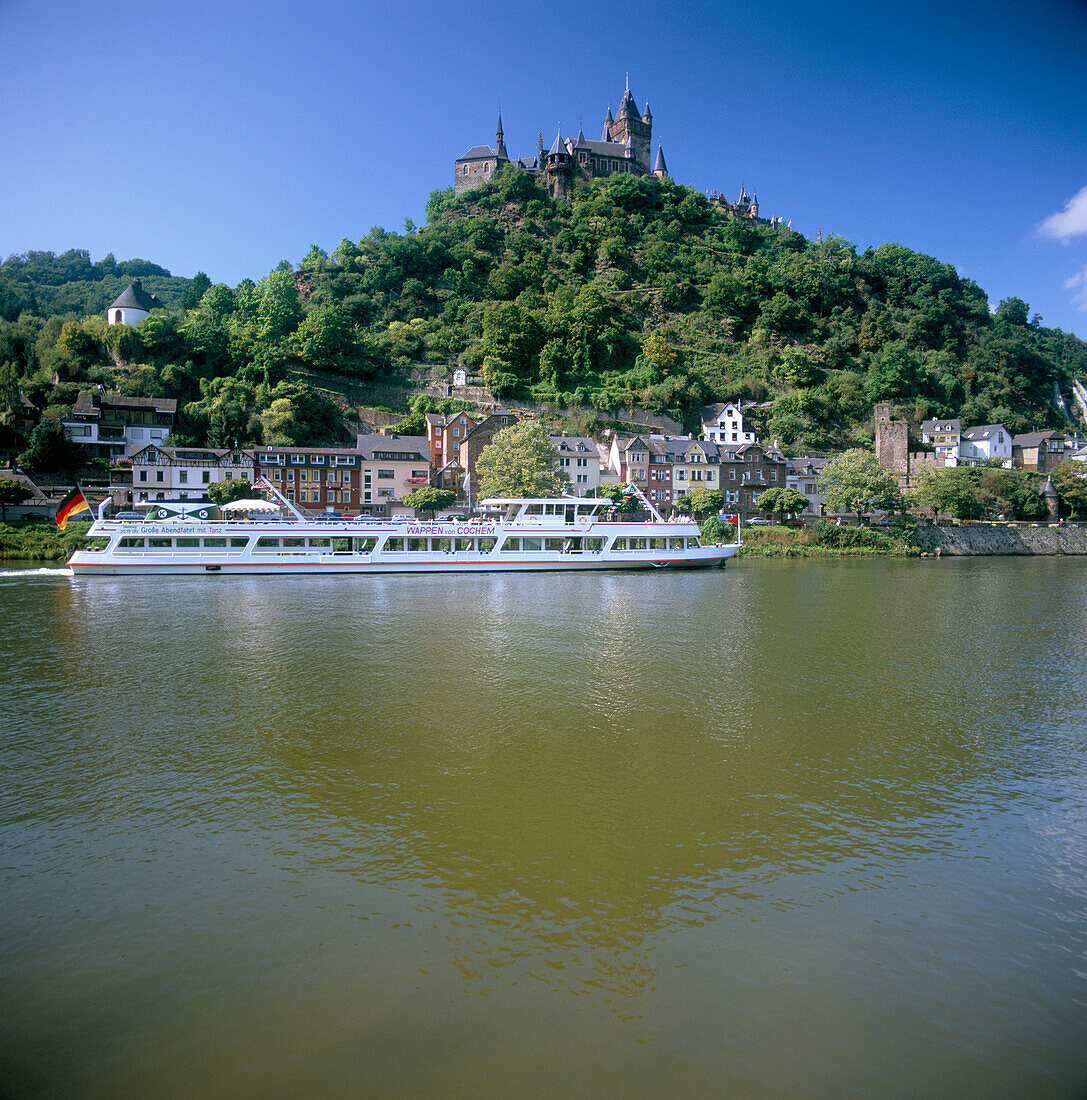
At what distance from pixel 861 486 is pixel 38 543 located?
6354cm

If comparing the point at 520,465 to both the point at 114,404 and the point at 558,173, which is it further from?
the point at 558,173

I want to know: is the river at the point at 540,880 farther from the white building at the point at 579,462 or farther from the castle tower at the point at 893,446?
the castle tower at the point at 893,446

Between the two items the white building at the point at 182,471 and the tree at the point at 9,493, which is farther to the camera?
the white building at the point at 182,471

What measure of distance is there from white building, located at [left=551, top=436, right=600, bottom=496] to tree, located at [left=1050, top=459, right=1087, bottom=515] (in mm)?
49898

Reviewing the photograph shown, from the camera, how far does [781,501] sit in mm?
64500

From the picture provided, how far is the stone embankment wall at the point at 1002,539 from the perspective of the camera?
65812 mm

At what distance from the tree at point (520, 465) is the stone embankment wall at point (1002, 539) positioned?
34.9 meters

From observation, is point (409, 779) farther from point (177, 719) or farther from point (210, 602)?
point (210, 602)

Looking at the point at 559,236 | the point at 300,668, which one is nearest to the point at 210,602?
the point at 300,668

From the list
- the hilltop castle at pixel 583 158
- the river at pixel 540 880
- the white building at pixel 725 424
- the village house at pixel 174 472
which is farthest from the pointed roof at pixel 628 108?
the river at pixel 540 880

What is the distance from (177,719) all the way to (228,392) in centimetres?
6281

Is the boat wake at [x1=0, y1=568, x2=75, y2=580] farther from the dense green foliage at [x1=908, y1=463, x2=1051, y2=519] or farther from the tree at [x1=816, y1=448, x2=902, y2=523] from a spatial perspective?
the dense green foliage at [x1=908, y1=463, x2=1051, y2=519]

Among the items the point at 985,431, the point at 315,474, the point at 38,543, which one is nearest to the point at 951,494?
the point at 985,431

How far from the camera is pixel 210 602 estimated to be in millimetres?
30203
